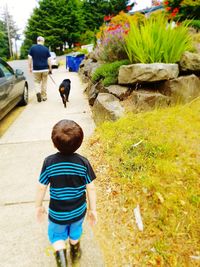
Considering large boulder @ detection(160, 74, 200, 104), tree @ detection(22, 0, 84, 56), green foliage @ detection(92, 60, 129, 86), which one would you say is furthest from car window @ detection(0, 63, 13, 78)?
tree @ detection(22, 0, 84, 56)

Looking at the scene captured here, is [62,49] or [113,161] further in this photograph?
[62,49]

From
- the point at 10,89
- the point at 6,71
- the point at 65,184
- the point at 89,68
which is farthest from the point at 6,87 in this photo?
the point at 89,68

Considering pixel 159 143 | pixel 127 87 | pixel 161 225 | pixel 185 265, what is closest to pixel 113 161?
pixel 159 143

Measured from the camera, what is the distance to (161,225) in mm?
2609

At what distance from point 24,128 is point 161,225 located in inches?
157

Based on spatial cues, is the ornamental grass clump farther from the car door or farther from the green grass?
the green grass

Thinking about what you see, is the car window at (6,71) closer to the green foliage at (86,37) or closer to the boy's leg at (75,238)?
the boy's leg at (75,238)

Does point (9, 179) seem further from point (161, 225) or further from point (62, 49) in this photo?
point (62, 49)

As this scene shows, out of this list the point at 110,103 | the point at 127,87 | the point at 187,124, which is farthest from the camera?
the point at 127,87

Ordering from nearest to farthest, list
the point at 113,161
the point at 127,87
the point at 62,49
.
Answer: the point at 113,161 < the point at 127,87 < the point at 62,49

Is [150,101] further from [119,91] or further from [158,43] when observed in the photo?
[158,43]

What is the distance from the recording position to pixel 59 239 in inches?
80.2

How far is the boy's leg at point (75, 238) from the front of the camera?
80.3 inches

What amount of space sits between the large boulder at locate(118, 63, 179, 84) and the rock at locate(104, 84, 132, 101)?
268mm
